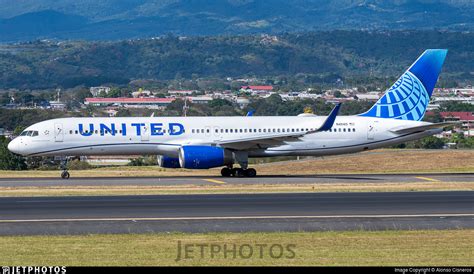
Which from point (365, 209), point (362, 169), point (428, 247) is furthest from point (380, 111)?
point (428, 247)

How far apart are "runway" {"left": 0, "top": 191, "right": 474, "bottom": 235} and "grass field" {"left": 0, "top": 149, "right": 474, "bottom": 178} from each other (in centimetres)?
1726

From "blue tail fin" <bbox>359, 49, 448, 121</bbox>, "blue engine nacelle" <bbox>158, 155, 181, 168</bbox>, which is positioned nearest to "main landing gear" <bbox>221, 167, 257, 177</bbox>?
"blue engine nacelle" <bbox>158, 155, 181, 168</bbox>

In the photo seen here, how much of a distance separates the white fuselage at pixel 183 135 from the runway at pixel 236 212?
11832 mm

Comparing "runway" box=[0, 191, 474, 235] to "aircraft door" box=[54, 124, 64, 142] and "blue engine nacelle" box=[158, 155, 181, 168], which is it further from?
"blue engine nacelle" box=[158, 155, 181, 168]

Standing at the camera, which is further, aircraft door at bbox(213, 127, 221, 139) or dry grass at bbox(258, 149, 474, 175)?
dry grass at bbox(258, 149, 474, 175)

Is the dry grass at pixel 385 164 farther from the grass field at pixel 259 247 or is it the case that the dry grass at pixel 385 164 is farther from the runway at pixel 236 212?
the grass field at pixel 259 247

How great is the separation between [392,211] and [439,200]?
4.09 m

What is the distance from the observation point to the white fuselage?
5425 cm

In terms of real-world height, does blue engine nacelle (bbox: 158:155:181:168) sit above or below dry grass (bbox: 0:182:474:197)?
above

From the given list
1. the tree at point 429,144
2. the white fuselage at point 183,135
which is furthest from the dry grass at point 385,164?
the tree at point 429,144

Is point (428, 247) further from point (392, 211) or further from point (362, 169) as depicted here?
point (362, 169)

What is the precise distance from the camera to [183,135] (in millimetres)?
54719

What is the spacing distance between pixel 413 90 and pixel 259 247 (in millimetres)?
30877

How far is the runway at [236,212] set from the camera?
33000 millimetres
